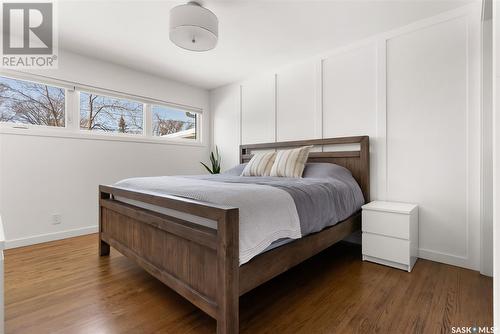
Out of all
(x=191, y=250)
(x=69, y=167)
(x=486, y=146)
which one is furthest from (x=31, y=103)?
(x=486, y=146)

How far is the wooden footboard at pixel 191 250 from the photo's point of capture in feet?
3.74

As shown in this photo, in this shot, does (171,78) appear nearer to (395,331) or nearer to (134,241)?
(134,241)

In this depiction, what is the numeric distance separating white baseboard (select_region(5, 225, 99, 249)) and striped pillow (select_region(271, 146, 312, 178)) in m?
2.52

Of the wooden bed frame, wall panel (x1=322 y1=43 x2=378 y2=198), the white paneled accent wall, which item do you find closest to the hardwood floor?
the wooden bed frame

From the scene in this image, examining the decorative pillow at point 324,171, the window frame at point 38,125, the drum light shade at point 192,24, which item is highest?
the drum light shade at point 192,24

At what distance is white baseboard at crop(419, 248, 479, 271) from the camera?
213 cm

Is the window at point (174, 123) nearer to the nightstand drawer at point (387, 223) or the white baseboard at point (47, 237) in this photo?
the white baseboard at point (47, 237)

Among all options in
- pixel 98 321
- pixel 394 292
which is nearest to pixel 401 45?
pixel 394 292

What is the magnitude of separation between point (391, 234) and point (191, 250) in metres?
1.75

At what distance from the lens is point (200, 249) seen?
129 cm

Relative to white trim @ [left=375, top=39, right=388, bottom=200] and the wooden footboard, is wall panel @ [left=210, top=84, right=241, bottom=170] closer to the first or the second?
white trim @ [left=375, top=39, right=388, bottom=200]

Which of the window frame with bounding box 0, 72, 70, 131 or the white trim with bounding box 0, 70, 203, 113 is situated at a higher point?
the white trim with bounding box 0, 70, 203, 113

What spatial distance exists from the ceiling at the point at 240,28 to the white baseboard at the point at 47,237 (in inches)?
87.7

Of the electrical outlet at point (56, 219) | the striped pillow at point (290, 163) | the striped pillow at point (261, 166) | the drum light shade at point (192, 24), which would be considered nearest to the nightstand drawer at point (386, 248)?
the striped pillow at point (290, 163)
